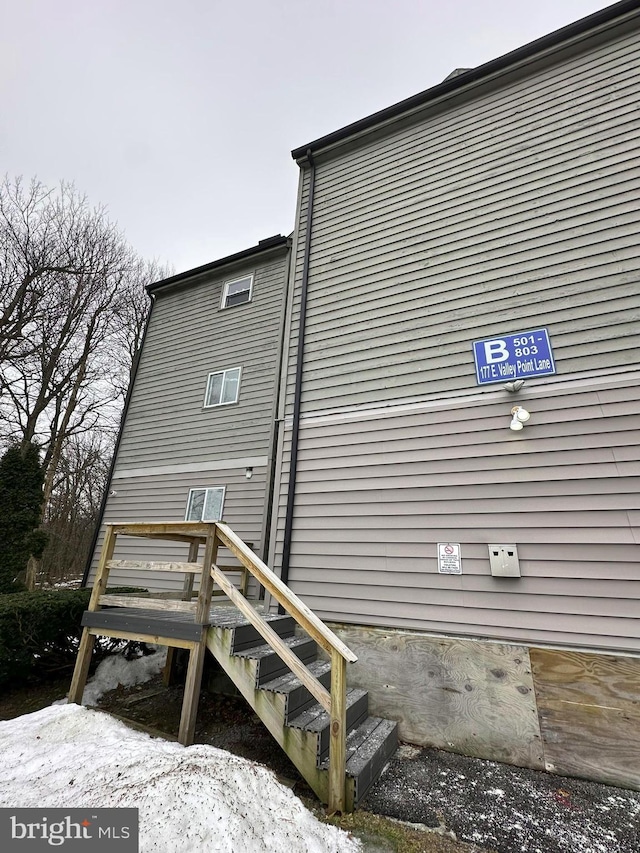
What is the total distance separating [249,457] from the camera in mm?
7262

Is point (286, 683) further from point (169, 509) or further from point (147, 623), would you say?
point (169, 509)

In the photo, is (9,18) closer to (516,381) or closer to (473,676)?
(516,381)

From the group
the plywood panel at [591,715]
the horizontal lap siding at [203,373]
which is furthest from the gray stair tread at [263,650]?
the horizontal lap siding at [203,373]

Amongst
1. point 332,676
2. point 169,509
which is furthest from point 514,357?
point 169,509

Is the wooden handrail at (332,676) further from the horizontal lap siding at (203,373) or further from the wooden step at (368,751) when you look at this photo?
the horizontal lap siding at (203,373)

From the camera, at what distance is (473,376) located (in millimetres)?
4234

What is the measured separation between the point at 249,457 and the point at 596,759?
591cm

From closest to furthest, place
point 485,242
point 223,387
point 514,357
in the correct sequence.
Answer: point 514,357 → point 485,242 → point 223,387

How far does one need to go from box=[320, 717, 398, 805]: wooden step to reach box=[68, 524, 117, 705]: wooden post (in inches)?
108

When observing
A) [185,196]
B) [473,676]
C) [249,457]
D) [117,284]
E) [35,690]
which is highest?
[185,196]

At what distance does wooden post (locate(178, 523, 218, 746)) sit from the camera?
10.1ft

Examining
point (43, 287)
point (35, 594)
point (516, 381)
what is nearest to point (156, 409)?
point (35, 594)

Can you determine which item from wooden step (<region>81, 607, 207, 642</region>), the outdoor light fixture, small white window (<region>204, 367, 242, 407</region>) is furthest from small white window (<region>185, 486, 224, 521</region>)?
the outdoor light fixture

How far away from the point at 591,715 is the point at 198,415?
755 centimetres
